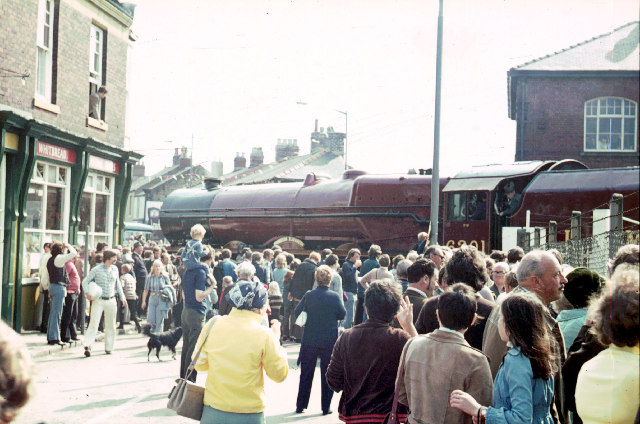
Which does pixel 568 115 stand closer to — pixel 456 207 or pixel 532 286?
pixel 456 207

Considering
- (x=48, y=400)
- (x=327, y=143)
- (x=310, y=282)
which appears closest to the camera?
(x=48, y=400)

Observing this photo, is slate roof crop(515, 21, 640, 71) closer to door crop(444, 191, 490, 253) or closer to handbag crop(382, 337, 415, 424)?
handbag crop(382, 337, 415, 424)

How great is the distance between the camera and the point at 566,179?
675 inches

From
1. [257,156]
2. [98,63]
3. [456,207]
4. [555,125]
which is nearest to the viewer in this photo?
[98,63]

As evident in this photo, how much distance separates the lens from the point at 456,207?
19062mm

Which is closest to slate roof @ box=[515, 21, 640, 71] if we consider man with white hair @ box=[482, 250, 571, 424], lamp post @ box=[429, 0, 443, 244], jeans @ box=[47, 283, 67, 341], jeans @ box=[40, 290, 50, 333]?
man with white hair @ box=[482, 250, 571, 424]

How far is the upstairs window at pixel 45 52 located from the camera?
51.3 ft

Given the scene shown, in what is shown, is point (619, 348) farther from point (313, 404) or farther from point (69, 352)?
point (69, 352)

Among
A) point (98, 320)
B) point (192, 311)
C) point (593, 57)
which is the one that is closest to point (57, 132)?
point (98, 320)

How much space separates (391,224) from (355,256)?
5635 millimetres

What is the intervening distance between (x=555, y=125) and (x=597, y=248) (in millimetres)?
15999

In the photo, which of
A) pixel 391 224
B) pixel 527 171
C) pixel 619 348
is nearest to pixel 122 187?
pixel 391 224

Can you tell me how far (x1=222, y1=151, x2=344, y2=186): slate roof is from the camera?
5744 cm

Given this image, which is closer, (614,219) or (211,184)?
(614,219)
